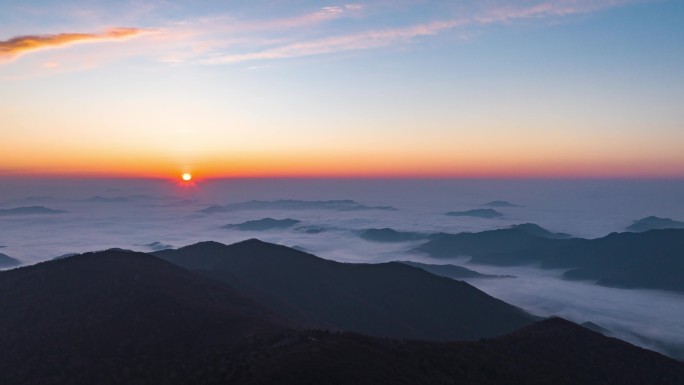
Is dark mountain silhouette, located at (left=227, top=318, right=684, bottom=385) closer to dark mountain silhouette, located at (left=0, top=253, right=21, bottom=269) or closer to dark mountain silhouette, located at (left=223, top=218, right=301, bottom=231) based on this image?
dark mountain silhouette, located at (left=0, top=253, right=21, bottom=269)

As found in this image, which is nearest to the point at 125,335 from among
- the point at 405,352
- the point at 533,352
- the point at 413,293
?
the point at 405,352

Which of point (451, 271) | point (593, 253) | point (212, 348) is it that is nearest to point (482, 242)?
point (593, 253)

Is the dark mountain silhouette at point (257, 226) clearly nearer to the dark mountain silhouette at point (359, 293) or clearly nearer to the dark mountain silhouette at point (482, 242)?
the dark mountain silhouette at point (482, 242)

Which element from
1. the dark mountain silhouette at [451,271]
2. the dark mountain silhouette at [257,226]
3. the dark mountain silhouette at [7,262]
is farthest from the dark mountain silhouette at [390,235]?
the dark mountain silhouette at [7,262]

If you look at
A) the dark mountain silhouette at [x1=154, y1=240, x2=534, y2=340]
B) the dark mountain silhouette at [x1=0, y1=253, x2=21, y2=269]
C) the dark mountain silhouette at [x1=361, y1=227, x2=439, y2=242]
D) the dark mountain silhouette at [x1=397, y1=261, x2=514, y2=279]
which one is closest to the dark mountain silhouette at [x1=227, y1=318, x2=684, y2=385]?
the dark mountain silhouette at [x1=154, y1=240, x2=534, y2=340]

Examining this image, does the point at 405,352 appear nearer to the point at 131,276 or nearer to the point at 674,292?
the point at 131,276

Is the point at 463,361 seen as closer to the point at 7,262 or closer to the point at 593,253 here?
the point at 7,262
